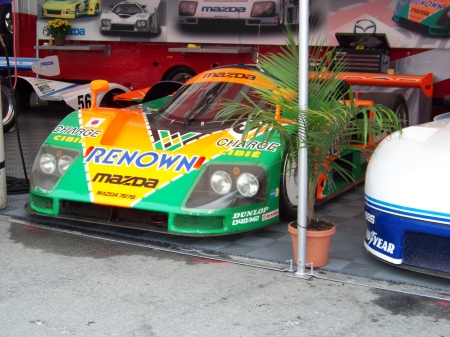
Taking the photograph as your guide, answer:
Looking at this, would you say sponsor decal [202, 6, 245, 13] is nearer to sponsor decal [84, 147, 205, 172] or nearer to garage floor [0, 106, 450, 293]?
garage floor [0, 106, 450, 293]

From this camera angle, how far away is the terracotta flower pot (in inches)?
162

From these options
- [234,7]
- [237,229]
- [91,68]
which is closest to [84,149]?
[237,229]

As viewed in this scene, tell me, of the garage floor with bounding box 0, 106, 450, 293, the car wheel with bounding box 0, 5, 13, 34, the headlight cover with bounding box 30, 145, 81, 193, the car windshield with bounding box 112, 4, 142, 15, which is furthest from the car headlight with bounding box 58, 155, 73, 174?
the car wheel with bounding box 0, 5, 13, 34

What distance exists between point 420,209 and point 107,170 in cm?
228

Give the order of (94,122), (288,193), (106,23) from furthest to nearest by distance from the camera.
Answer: (106,23), (94,122), (288,193)

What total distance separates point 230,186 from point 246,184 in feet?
0.37

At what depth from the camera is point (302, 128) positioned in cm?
402

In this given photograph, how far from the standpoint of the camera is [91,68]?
41.6ft

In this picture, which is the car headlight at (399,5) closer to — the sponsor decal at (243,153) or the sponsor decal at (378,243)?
the sponsor decal at (243,153)

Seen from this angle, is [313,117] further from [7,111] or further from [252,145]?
[7,111]

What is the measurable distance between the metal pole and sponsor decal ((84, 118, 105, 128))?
2085 mm

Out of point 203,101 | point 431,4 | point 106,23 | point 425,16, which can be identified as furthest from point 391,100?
point 106,23

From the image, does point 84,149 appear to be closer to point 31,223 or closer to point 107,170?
point 107,170

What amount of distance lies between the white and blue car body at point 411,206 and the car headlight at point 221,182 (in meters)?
0.96
